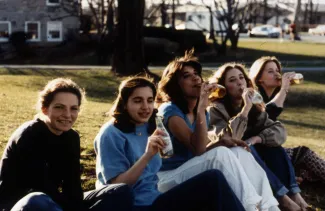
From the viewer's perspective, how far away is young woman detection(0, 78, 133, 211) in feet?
11.3

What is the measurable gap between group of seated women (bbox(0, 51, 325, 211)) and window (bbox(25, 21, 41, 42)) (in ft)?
113

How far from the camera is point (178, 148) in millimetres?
4703

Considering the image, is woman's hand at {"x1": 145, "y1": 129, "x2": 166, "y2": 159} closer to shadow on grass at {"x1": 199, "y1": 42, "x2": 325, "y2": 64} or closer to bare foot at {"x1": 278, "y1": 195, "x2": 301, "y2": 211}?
bare foot at {"x1": 278, "y1": 195, "x2": 301, "y2": 211}

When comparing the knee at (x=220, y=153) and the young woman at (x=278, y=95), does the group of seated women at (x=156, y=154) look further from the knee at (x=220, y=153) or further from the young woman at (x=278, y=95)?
the young woman at (x=278, y=95)

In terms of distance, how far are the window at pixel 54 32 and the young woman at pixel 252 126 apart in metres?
34.5

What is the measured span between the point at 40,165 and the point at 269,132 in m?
2.43

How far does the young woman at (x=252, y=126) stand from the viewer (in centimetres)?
498

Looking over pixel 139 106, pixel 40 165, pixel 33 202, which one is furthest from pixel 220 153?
pixel 33 202

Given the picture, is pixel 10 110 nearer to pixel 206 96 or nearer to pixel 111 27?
pixel 206 96

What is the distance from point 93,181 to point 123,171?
1.95 m

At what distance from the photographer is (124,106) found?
13.3ft

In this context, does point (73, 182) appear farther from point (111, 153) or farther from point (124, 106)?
point (124, 106)

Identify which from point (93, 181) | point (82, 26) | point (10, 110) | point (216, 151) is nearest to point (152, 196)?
point (216, 151)

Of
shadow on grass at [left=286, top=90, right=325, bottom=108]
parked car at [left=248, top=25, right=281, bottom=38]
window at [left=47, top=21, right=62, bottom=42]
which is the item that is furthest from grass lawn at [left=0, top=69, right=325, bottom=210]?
parked car at [left=248, top=25, right=281, bottom=38]
